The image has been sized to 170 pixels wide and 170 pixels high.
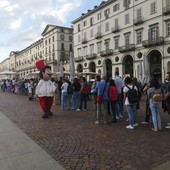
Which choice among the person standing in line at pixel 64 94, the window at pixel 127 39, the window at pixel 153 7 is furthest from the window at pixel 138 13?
the person standing in line at pixel 64 94

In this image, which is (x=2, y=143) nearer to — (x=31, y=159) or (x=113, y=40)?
(x=31, y=159)

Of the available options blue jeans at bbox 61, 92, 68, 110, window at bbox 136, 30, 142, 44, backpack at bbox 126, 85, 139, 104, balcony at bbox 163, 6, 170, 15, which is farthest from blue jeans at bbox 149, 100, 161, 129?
window at bbox 136, 30, 142, 44

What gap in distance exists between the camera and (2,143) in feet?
20.1

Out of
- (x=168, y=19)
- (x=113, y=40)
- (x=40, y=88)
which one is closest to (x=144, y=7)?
(x=168, y=19)

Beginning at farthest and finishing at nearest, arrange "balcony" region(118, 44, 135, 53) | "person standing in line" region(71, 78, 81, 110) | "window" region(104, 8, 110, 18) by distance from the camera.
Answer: "window" region(104, 8, 110, 18) < "balcony" region(118, 44, 135, 53) < "person standing in line" region(71, 78, 81, 110)

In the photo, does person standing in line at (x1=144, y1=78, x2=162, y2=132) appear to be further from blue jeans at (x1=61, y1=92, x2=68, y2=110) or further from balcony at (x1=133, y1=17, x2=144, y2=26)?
balcony at (x1=133, y1=17, x2=144, y2=26)

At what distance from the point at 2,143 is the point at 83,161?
98.3 inches

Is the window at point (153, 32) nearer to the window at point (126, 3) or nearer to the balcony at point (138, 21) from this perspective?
the balcony at point (138, 21)

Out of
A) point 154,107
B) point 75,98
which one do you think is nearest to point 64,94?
point 75,98

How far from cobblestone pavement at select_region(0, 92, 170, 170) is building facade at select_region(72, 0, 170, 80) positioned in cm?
2151

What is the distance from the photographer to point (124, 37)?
45156 mm

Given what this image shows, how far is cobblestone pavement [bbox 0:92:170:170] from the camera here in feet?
15.4

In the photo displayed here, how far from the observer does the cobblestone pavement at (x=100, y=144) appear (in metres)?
4.69

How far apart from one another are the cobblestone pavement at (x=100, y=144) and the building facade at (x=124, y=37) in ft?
70.6
